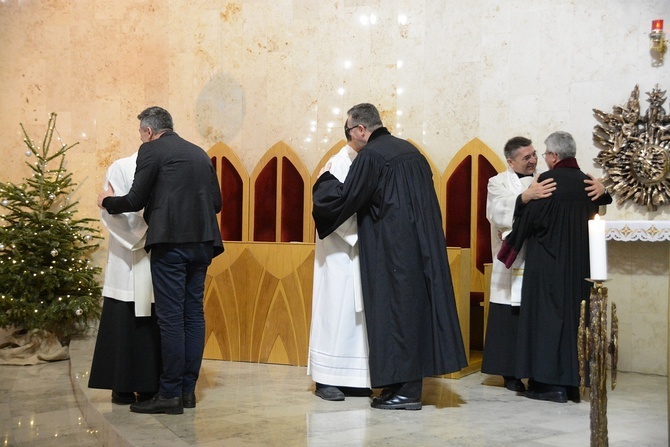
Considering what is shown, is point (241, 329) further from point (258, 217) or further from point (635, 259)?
point (635, 259)

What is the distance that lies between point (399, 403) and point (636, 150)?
3212 millimetres

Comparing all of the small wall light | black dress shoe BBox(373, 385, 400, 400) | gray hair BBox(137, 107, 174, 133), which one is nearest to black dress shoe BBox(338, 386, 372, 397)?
black dress shoe BBox(373, 385, 400, 400)

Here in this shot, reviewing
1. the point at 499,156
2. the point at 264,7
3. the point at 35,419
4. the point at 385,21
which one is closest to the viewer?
the point at 35,419

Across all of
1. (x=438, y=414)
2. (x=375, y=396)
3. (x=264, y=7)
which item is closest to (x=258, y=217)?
(x=264, y=7)

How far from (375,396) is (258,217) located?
10.2 feet

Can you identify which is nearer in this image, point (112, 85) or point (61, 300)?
point (61, 300)

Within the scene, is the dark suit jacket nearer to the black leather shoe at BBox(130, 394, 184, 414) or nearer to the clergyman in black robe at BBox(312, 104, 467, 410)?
the clergyman in black robe at BBox(312, 104, 467, 410)

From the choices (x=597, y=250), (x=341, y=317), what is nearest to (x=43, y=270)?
(x=341, y=317)

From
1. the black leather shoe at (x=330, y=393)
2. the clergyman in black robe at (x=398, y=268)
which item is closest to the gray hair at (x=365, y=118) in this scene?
the clergyman in black robe at (x=398, y=268)

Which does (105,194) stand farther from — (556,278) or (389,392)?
(556,278)

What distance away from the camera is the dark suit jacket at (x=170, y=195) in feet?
14.8

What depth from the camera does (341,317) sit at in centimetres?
503

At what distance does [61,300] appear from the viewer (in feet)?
23.8

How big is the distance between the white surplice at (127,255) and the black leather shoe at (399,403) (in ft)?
4.88
